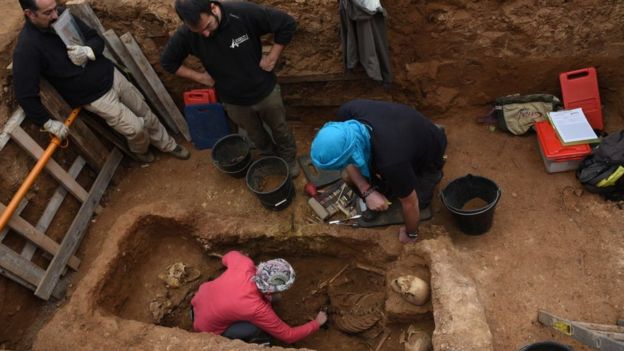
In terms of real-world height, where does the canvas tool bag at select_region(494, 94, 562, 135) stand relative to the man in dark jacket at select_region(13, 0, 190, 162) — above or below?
below

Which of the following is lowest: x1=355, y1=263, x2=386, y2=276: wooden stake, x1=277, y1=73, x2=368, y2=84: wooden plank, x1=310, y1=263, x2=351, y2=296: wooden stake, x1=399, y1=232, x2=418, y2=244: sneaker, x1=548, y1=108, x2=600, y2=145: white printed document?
x1=310, y1=263, x2=351, y2=296: wooden stake

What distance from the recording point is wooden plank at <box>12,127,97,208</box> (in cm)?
394

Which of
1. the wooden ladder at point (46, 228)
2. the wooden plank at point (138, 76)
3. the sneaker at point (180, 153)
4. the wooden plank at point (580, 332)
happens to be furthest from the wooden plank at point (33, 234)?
the wooden plank at point (580, 332)

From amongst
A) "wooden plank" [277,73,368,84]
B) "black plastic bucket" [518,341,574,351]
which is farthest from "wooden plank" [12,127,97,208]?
"black plastic bucket" [518,341,574,351]

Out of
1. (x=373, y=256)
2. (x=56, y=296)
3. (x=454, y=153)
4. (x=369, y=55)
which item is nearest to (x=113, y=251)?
(x=56, y=296)

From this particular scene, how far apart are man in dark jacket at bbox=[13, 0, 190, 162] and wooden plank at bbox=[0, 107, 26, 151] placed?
5.9 inches

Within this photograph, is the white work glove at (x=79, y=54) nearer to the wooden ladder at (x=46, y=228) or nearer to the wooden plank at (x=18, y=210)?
the wooden ladder at (x=46, y=228)

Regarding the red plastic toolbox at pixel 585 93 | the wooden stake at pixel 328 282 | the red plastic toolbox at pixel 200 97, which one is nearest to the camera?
the red plastic toolbox at pixel 585 93

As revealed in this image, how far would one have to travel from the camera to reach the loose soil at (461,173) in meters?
3.55

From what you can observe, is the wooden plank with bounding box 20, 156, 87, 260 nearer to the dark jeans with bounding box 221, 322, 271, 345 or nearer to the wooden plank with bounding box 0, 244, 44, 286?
the wooden plank with bounding box 0, 244, 44, 286

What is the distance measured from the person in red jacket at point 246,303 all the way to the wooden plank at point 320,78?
2078mm

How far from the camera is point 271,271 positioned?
3.43 metres

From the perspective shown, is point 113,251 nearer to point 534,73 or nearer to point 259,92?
point 259,92

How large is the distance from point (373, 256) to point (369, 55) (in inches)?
73.4
